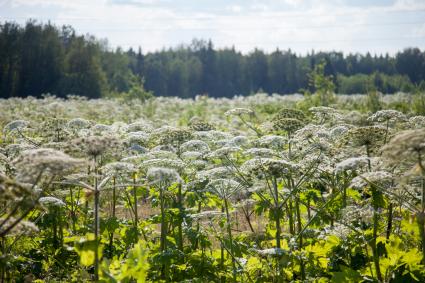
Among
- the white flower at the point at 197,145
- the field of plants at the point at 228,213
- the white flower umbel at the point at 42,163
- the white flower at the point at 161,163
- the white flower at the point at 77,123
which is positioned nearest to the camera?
the white flower umbel at the point at 42,163

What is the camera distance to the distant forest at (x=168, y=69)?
2486 inches

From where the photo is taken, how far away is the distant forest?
6316cm

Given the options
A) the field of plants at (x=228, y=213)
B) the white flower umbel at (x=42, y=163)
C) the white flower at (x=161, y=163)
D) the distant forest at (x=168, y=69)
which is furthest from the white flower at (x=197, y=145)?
the distant forest at (x=168, y=69)

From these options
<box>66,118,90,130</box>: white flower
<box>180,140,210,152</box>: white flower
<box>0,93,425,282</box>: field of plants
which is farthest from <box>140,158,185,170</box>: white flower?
<box>66,118,90,130</box>: white flower

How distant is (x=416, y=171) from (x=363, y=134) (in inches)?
77.2

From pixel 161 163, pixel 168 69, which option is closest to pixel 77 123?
pixel 161 163

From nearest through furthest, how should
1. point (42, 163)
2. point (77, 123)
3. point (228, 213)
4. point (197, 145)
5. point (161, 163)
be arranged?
1. point (42, 163)
2. point (161, 163)
3. point (228, 213)
4. point (197, 145)
5. point (77, 123)

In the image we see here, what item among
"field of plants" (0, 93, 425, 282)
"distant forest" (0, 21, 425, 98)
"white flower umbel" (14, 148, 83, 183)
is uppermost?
"distant forest" (0, 21, 425, 98)

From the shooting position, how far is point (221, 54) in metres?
152

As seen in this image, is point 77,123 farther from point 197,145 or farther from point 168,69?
point 168,69

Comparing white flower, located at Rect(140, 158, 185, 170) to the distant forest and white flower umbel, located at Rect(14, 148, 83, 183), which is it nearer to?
white flower umbel, located at Rect(14, 148, 83, 183)

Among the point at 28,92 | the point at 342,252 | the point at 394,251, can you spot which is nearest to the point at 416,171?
the point at 394,251

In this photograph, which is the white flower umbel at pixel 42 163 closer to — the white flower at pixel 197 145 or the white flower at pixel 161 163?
the white flower at pixel 161 163

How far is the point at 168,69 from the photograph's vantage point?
5236 inches
